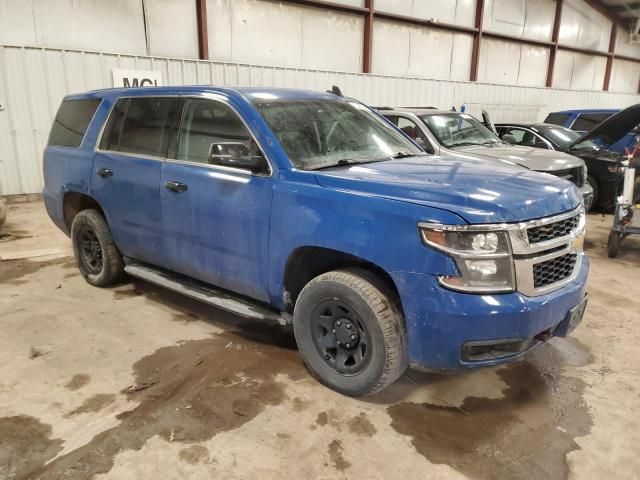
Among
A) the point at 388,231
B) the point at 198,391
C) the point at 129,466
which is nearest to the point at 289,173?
the point at 388,231

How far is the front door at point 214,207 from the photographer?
3.20m

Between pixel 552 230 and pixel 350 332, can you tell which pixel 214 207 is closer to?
pixel 350 332

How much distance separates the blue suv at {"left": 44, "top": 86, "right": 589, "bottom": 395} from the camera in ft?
8.03

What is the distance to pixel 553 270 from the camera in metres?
2.69

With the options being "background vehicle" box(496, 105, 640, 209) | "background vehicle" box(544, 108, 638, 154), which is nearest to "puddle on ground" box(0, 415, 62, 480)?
"background vehicle" box(496, 105, 640, 209)

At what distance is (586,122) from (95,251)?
10.6m

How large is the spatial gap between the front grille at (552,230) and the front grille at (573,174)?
4370 mm

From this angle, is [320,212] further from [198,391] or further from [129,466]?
[129,466]

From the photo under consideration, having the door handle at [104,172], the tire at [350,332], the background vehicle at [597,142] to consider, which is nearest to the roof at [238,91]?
the door handle at [104,172]

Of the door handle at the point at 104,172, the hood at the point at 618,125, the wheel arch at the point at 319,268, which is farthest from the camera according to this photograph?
the hood at the point at 618,125

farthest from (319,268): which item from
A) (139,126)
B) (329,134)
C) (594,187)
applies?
(594,187)

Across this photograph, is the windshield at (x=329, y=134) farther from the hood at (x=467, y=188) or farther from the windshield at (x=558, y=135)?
the windshield at (x=558, y=135)

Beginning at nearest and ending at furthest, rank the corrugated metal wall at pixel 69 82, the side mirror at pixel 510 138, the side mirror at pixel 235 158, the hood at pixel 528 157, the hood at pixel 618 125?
1. the side mirror at pixel 235 158
2. the hood at pixel 618 125
3. the hood at pixel 528 157
4. the corrugated metal wall at pixel 69 82
5. the side mirror at pixel 510 138

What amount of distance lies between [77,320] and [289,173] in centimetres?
237
